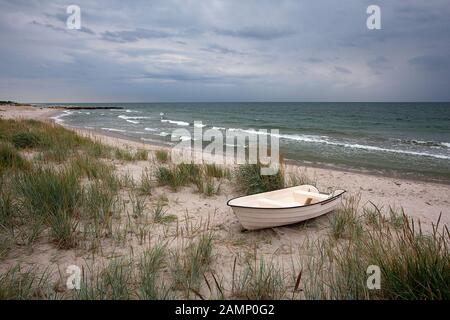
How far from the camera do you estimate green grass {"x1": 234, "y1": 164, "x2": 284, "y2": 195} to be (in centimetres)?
681

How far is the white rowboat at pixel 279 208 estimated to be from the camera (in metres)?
4.57

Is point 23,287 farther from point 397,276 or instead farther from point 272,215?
point 397,276

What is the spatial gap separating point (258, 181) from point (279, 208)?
2.31 m

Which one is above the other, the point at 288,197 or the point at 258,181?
the point at 258,181

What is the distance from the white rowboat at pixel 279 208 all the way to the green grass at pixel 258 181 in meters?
0.65

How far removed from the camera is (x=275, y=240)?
4.62 meters

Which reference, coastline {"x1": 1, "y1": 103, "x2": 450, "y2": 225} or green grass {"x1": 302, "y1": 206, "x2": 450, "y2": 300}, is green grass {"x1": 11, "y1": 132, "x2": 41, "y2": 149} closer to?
coastline {"x1": 1, "y1": 103, "x2": 450, "y2": 225}

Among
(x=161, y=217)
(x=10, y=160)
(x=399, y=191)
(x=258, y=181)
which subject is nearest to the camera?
(x=161, y=217)

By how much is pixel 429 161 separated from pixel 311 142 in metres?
7.14

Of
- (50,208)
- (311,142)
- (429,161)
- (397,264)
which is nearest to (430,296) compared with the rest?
(397,264)

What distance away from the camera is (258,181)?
270 inches
